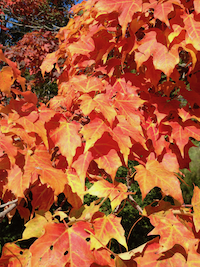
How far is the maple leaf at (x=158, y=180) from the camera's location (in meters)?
0.83

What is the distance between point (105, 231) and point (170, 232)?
26 cm

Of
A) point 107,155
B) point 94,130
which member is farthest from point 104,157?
point 94,130

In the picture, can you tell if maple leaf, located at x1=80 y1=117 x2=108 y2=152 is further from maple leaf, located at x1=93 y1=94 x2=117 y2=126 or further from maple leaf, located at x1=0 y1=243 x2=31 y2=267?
maple leaf, located at x1=0 y1=243 x2=31 y2=267

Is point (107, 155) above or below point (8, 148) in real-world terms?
below

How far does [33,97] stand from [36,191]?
0.48 metres

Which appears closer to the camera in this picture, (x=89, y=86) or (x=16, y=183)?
(x=16, y=183)

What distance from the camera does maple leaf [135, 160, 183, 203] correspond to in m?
0.83

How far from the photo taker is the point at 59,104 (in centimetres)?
132

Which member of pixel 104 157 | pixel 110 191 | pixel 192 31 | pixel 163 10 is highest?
pixel 163 10

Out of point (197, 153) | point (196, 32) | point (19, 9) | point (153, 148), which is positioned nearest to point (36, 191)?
point (153, 148)

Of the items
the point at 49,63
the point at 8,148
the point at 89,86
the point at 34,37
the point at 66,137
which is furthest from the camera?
the point at 34,37

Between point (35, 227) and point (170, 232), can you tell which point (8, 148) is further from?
point (170, 232)

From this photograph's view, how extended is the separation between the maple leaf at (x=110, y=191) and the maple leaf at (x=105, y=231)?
104 mm

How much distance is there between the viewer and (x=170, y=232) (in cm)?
81
